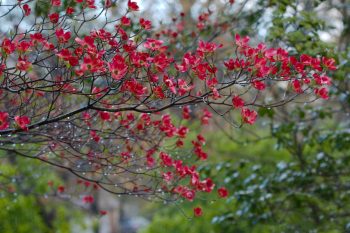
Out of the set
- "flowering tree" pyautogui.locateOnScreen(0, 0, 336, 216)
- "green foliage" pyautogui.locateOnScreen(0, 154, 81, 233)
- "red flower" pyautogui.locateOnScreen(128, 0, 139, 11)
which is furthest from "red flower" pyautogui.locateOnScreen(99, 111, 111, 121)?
"green foliage" pyautogui.locateOnScreen(0, 154, 81, 233)

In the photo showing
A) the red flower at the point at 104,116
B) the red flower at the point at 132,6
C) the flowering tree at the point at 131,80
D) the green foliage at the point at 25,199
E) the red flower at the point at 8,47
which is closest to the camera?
the red flower at the point at 8,47

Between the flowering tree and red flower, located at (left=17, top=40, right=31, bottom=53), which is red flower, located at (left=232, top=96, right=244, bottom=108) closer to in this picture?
the flowering tree

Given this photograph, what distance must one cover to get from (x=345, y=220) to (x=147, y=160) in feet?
6.23

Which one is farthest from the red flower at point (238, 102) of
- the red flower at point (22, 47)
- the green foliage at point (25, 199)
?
the green foliage at point (25, 199)

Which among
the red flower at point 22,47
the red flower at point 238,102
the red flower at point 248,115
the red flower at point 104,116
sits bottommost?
the red flower at point 248,115

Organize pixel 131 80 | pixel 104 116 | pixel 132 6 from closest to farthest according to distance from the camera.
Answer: pixel 131 80 < pixel 132 6 < pixel 104 116

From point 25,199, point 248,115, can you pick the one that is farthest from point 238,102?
point 25,199

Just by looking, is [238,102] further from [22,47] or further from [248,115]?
[22,47]

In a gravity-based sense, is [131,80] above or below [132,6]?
below

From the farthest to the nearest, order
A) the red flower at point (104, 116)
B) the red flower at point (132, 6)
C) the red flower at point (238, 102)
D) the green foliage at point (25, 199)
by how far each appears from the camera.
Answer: the green foliage at point (25, 199) → the red flower at point (104, 116) → the red flower at point (132, 6) → the red flower at point (238, 102)

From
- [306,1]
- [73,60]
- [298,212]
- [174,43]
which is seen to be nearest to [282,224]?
[298,212]

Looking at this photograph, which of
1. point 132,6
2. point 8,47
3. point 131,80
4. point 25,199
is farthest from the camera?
point 25,199

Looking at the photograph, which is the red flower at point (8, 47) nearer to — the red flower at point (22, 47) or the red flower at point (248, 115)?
the red flower at point (22, 47)

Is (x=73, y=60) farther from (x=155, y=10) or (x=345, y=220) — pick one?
(x=155, y=10)
